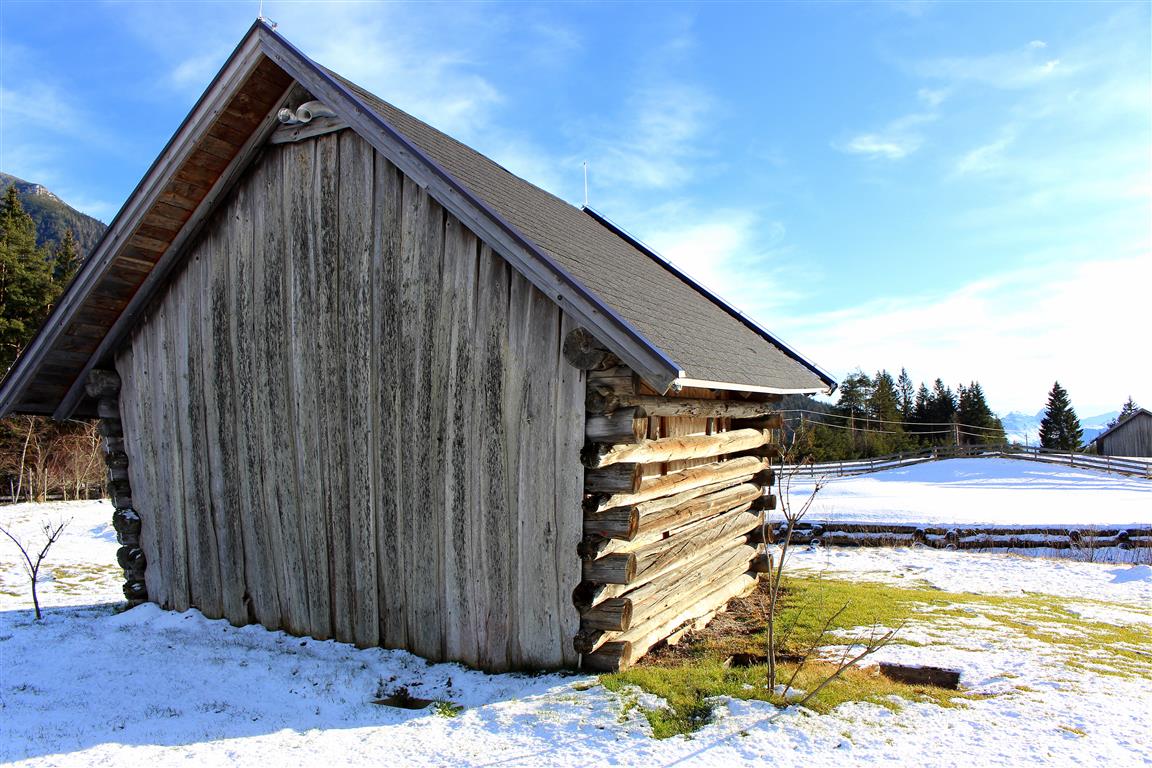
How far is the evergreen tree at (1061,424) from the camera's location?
2297 inches

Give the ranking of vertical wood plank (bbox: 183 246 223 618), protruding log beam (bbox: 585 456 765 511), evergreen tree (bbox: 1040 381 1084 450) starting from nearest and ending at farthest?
protruding log beam (bbox: 585 456 765 511) → vertical wood plank (bbox: 183 246 223 618) → evergreen tree (bbox: 1040 381 1084 450)

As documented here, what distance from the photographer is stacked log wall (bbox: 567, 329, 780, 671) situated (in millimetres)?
6555

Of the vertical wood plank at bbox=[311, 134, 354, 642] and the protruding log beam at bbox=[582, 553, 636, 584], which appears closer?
the protruding log beam at bbox=[582, 553, 636, 584]

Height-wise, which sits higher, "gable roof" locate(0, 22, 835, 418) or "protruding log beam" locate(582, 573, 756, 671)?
"gable roof" locate(0, 22, 835, 418)

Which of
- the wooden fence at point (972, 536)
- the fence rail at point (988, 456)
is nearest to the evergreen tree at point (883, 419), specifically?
the fence rail at point (988, 456)

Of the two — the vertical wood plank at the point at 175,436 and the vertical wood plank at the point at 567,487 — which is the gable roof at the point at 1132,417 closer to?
the vertical wood plank at the point at 567,487

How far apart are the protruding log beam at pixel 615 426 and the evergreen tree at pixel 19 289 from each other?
3066cm

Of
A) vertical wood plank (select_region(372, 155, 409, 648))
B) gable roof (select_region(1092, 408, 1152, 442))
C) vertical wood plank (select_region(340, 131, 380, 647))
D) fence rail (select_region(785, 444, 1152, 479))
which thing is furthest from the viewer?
gable roof (select_region(1092, 408, 1152, 442))

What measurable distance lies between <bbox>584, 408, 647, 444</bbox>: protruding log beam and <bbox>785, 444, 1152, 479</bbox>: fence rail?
100ft

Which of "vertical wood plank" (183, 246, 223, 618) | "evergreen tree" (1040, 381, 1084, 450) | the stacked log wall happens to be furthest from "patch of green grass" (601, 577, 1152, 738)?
"evergreen tree" (1040, 381, 1084, 450)

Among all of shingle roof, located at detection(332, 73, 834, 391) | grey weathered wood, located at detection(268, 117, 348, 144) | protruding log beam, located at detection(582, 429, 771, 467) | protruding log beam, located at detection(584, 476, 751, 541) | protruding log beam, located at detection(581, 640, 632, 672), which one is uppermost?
grey weathered wood, located at detection(268, 117, 348, 144)

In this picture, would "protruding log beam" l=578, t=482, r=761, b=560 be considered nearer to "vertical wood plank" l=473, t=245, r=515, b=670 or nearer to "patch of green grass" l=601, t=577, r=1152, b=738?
"vertical wood plank" l=473, t=245, r=515, b=670

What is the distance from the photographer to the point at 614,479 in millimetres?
6578

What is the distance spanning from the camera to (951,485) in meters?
32.1
